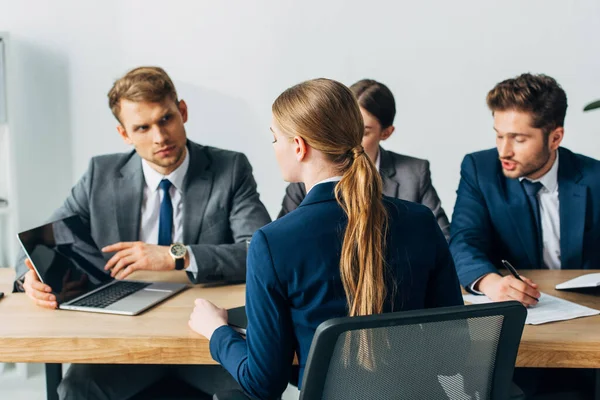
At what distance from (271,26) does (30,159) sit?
1.56 metres

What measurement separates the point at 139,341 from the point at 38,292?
442 millimetres

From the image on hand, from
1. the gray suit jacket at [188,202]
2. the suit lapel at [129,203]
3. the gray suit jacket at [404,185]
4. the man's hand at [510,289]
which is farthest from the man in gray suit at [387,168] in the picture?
the man's hand at [510,289]

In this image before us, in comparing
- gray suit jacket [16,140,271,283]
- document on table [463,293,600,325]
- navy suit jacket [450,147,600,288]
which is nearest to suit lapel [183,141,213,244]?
gray suit jacket [16,140,271,283]

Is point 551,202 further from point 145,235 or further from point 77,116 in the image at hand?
point 77,116

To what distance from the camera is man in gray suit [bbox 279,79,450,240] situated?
2.95 m

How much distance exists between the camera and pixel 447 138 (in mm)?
3979

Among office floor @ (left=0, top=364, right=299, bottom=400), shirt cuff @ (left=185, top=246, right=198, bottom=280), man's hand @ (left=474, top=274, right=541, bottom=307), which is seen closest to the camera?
man's hand @ (left=474, top=274, right=541, bottom=307)

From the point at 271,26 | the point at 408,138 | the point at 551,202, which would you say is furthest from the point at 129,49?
the point at 551,202

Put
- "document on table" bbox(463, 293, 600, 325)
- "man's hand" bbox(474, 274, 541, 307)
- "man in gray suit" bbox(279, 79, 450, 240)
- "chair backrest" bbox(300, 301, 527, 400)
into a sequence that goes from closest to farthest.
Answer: "chair backrest" bbox(300, 301, 527, 400) < "document on table" bbox(463, 293, 600, 325) < "man's hand" bbox(474, 274, 541, 307) < "man in gray suit" bbox(279, 79, 450, 240)

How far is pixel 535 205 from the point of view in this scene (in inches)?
96.4

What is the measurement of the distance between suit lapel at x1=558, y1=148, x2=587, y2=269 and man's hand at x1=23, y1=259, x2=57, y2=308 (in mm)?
1690

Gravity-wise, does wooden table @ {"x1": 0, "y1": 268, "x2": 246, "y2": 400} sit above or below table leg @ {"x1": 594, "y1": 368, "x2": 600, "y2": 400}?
above

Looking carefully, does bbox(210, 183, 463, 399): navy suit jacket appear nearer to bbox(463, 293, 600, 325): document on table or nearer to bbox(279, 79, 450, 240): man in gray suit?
bbox(463, 293, 600, 325): document on table

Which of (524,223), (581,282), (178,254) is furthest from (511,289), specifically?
(178,254)
